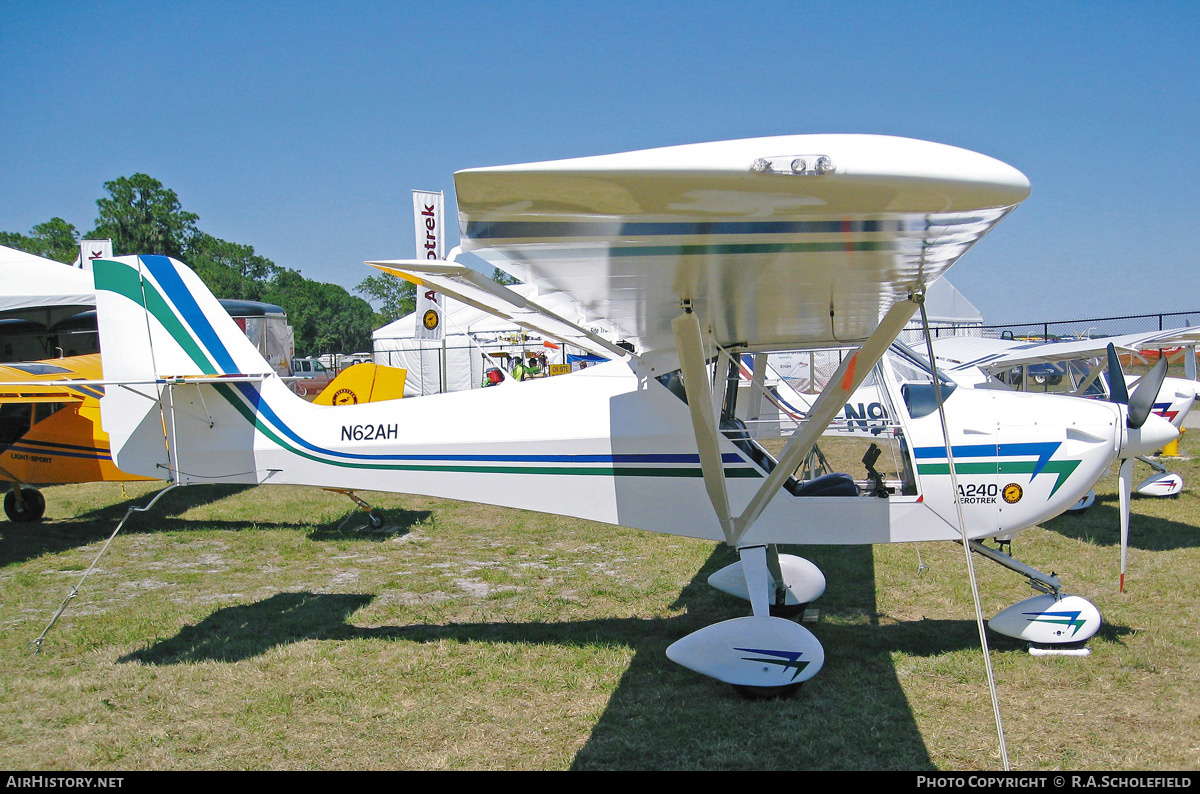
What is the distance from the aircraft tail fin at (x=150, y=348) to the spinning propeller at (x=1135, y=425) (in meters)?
5.87

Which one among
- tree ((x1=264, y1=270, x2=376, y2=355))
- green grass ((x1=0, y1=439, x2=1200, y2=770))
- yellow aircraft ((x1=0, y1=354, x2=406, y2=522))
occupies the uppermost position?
tree ((x1=264, y1=270, x2=376, y2=355))

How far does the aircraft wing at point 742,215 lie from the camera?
1.65 m

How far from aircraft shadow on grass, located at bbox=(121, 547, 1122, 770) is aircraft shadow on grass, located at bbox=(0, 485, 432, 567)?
2.62 meters

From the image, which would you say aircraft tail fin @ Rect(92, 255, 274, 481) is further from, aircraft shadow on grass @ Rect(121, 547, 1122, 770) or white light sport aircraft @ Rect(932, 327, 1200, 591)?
white light sport aircraft @ Rect(932, 327, 1200, 591)

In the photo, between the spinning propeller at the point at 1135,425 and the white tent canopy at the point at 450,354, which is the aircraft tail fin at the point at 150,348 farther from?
Answer: the white tent canopy at the point at 450,354

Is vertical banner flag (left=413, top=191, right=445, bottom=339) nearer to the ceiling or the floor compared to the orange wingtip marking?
nearer to the ceiling

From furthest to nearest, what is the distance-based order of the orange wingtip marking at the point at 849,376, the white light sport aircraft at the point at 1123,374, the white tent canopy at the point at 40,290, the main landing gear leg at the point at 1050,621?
1. the white tent canopy at the point at 40,290
2. the white light sport aircraft at the point at 1123,374
3. the main landing gear leg at the point at 1050,621
4. the orange wingtip marking at the point at 849,376

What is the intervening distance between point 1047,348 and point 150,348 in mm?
10605

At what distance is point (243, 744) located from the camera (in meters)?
3.50

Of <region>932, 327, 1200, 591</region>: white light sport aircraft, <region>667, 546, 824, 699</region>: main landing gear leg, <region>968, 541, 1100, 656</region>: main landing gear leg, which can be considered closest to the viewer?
<region>667, 546, 824, 699</region>: main landing gear leg

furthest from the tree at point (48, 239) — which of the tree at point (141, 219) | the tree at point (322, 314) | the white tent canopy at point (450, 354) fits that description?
the white tent canopy at point (450, 354)

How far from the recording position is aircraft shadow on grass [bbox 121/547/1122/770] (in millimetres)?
3355

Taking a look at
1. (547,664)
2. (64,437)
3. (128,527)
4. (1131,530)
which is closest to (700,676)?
(547,664)

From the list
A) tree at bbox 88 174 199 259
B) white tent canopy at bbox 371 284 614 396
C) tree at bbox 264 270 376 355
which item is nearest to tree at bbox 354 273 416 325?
tree at bbox 264 270 376 355
